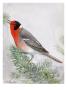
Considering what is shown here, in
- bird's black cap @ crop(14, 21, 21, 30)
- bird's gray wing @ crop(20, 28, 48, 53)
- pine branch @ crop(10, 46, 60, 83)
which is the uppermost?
bird's black cap @ crop(14, 21, 21, 30)

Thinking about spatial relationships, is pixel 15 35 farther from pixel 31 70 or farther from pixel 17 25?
pixel 31 70

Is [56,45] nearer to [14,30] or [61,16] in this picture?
[61,16]

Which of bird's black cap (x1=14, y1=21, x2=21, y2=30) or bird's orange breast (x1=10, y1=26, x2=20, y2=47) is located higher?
bird's black cap (x1=14, y1=21, x2=21, y2=30)

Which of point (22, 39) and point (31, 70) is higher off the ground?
point (22, 39)

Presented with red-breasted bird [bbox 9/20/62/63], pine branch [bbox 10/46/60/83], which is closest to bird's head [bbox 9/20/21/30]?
red-breasted bird [bbox 9/20/62/63]

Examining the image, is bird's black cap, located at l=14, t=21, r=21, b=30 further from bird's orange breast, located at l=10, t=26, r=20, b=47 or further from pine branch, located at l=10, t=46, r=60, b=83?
pine branch, located at l=10, t=46, r=60, b=83

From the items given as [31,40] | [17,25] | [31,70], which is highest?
[17,25]

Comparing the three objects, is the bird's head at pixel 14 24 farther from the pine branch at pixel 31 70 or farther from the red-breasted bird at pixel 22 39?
the pine branch at pixel 31 70

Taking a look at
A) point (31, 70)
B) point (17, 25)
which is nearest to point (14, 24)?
point (17, 25)
